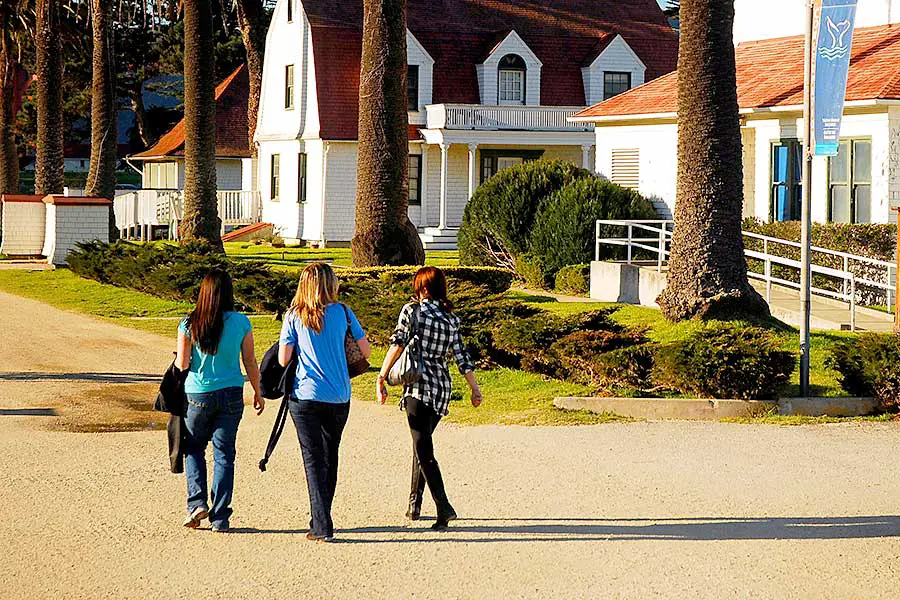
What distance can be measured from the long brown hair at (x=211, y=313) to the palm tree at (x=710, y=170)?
9987 millimetres

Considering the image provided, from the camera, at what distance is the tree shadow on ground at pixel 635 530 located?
8.44 metres

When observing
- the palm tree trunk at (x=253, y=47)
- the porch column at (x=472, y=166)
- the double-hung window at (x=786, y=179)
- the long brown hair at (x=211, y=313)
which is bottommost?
the long brown hair at (x=211, y=313)

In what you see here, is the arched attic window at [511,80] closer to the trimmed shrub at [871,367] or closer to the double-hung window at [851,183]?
the double-hung window at [851,183]

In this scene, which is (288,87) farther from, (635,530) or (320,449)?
(635,530)

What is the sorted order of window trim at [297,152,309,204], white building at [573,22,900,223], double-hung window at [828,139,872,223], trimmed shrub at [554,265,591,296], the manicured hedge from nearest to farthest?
the manicured hedge, white building at [573,22,900,223], double-hung window at [828,139,872,223], trimmed shrub at [554,265,591,296], window trim at [297,152,309,204]

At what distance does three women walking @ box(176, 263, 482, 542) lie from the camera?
27.4 ft

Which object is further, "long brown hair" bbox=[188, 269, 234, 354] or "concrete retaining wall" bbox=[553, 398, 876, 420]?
"concrete retaining wall" bbox=[553, 398, 876, 420]

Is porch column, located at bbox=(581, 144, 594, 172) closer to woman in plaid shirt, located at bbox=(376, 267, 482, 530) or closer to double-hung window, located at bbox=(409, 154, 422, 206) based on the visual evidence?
double-hung window, located at bbox=(409, 154, 422, 206)

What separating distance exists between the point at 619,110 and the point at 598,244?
607 centimetres

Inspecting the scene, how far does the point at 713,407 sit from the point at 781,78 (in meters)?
16.1

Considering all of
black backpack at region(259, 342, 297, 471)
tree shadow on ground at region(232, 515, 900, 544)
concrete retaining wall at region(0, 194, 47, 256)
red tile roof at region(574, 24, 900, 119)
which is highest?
red tile roof at region(574, 24, 900, 119)

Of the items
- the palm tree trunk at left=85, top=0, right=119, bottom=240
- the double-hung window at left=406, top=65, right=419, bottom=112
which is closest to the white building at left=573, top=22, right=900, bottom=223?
the double-hung window at left=406, top=65, right=419, bottom=112

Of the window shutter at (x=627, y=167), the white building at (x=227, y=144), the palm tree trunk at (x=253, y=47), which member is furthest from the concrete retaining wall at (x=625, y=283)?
the white building at (x=227, y=144)

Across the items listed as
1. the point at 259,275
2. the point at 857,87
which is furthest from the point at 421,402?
the point at 857,87
